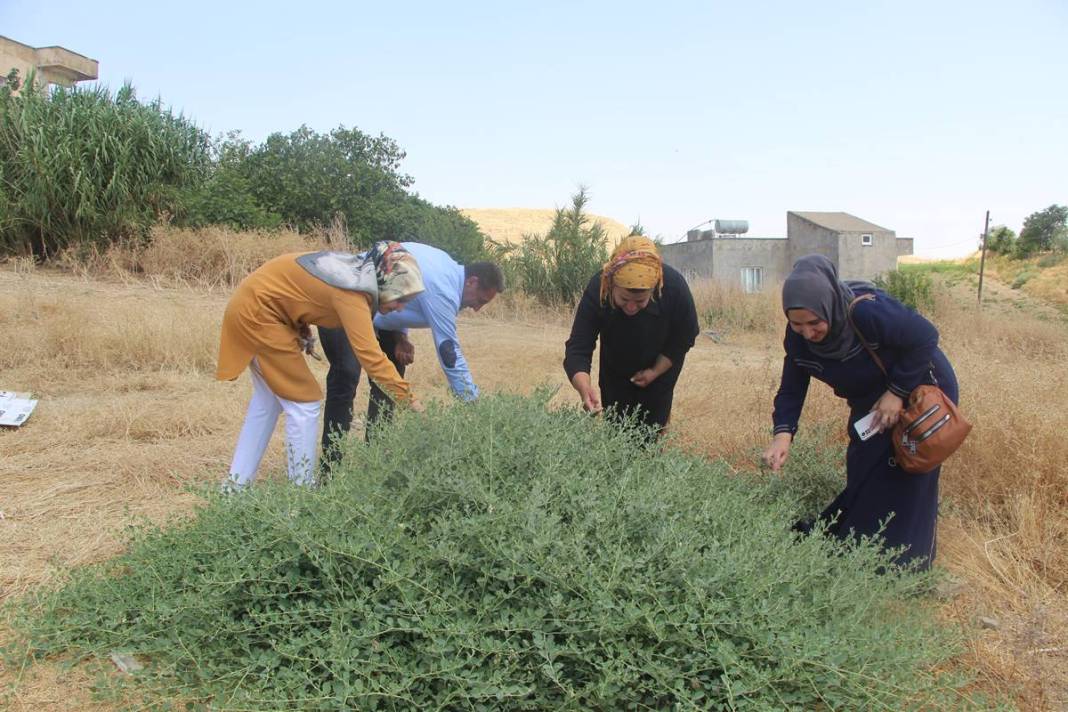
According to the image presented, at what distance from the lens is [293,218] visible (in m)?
16.8

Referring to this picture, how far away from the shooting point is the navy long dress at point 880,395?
2.87m

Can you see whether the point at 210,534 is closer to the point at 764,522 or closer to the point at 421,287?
the point at 421,287

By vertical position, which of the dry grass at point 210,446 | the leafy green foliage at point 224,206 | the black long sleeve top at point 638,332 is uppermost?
the leafy green foliage at point 224,206

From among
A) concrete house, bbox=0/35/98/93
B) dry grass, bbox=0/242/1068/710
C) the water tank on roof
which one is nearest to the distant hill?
the water tank on roof

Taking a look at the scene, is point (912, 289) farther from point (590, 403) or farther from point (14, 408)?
point (14, 408)

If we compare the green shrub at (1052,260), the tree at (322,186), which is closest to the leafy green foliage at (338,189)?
the tree at (322,186)

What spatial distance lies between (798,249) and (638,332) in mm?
31360

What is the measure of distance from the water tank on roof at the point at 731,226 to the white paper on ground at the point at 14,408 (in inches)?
1193

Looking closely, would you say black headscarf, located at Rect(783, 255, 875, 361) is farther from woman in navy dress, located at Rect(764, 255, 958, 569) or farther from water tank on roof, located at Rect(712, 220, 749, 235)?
water tank on roof, located at Rect(712, 220, 749, 235)

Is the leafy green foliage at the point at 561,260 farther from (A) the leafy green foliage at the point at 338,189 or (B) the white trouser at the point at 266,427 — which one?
(B) the white trouser at the point at 266,427

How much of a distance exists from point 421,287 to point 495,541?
1561 mm

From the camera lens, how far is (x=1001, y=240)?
40750 mm

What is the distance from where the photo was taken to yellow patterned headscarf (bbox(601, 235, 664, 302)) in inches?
134

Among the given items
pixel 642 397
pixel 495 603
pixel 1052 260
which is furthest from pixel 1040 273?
pixel 495 603
